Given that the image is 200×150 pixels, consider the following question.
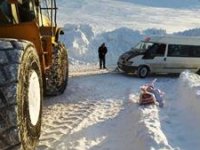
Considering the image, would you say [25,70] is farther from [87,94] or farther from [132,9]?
[132,9]

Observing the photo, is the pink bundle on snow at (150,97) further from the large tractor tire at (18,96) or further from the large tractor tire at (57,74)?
the large tractor tire at (18,96)

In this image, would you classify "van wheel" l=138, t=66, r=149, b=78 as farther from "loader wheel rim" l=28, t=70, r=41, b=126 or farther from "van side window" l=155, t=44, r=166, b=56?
"loader wheel rim" l=28, t=70, r=41, b=126

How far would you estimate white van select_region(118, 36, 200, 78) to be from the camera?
2283 centimetres

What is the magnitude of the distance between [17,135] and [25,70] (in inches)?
43.6

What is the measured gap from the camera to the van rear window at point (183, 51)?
23078 mm

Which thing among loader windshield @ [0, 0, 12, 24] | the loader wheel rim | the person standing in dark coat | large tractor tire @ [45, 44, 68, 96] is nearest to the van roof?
the person standing in dark coat

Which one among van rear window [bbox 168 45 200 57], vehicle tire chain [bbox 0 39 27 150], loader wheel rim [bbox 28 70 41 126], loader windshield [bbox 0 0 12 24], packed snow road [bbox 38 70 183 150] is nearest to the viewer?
vehicle tire chain [bbox 0 39 27 150]

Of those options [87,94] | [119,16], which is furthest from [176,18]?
[87,94]

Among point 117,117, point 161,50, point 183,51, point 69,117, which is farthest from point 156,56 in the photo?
point 69,117

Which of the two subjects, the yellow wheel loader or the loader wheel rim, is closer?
the yellow wheel loader

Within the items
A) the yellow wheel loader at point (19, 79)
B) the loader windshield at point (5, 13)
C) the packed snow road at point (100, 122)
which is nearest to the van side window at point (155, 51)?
the packed snow road at point (100, 122)

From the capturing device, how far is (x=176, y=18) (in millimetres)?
68062

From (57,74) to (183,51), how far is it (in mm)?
10678

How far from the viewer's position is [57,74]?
1370 centimetres
